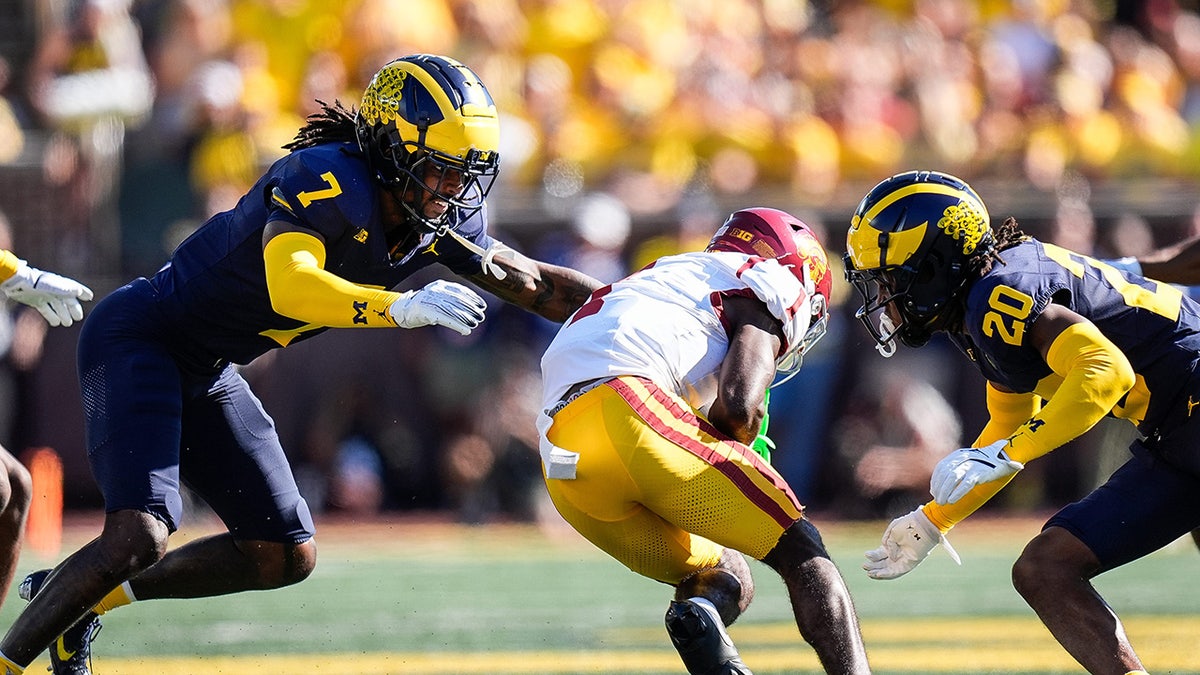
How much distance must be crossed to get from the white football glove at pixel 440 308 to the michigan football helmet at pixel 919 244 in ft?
3.72

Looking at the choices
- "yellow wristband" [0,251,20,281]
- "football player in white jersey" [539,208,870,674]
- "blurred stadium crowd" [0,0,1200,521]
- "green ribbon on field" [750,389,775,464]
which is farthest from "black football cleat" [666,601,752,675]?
"blurred stadium crowd" [0,0,1200,521]

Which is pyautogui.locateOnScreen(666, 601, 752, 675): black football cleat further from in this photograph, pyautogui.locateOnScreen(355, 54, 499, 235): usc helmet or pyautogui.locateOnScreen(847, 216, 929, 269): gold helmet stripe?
pyautogui.locateOnScreen(355, 54, 499, 235): usc helmet

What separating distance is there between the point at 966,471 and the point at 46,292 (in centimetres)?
288

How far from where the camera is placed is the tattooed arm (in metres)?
5.31

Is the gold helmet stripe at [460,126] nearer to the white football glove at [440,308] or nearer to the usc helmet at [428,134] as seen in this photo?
the usc helmet at [428,134]

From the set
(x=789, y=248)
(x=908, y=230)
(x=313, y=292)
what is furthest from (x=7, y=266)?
(x=908, y=230)

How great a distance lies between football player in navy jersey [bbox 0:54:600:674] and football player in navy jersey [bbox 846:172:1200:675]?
1192 mm

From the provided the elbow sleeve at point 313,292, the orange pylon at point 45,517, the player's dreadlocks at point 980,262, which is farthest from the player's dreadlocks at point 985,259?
the orange pylon at point 45,517

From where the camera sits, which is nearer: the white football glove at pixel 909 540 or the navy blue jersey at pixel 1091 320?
the navy blue jersey at pixel 1091 320

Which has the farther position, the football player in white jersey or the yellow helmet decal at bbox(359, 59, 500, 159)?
the yellow helmet decal at bbox(359, 59, 500, 159)

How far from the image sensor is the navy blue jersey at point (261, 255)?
15.1ft

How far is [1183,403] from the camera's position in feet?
14.7

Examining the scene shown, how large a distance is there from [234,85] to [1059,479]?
598cm

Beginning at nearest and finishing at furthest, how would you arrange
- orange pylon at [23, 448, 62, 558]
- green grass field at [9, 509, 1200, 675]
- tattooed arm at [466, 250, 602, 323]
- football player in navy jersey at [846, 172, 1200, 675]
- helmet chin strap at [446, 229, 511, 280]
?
football player in navy jersey at [846, 172, 1200, 675] → helmet chin strap at [446, 229, 511, 280] → tattooed arm at [466, 250, 602, 323] → green grass field at [9, 509, 1200, 675] → orange pylon at [23, 448, 62, 558]
